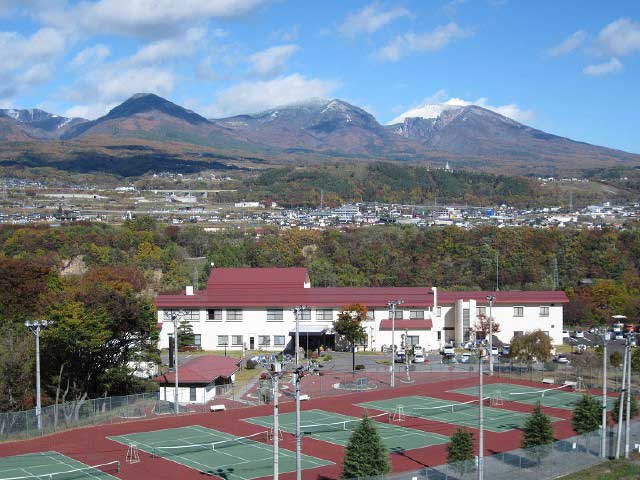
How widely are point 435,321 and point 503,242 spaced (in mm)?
34708

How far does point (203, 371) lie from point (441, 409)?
35.2ft

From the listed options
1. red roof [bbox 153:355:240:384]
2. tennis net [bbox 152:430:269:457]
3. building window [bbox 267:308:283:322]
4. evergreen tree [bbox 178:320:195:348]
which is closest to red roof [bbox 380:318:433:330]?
building window [bbox 267:308:283:322]

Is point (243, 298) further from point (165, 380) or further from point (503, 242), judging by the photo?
point (503, 242)

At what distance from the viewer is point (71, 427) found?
29234 millimetres

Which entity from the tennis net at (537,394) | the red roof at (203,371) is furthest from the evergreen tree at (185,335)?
the tennis net at (537,394)

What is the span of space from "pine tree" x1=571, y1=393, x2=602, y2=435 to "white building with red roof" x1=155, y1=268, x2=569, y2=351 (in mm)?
21901

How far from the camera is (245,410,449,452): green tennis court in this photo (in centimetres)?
2723

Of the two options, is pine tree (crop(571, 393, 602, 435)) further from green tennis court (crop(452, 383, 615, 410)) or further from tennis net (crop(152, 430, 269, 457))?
tennis net (crop(152, 430, 269, 457))

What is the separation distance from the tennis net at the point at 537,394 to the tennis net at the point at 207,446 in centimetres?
1249

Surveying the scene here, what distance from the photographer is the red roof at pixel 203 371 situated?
1337 inches

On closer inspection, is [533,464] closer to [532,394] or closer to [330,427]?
[330,427]

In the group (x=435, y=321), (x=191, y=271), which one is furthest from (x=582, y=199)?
(x=435, y=321)

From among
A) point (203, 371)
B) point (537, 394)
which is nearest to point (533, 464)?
point (537, 394)

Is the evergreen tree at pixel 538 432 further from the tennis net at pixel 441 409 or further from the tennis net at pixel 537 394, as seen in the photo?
the tennis net at pixel 537 394
